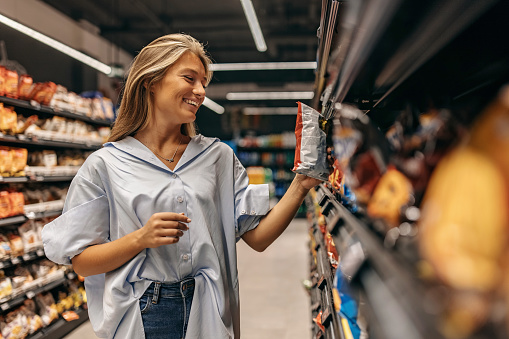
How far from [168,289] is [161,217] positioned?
1.02ft

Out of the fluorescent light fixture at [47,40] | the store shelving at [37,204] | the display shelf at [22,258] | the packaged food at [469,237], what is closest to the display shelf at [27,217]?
the store shelving at [37,204]

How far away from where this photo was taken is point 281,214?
1.57 m

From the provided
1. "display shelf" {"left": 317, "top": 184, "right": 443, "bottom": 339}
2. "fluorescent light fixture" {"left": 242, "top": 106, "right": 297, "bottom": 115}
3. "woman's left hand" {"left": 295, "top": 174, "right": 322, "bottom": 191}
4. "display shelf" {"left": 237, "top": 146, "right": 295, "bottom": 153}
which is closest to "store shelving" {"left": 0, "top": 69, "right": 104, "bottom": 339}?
"woman's left hand" {"left": 295, "top": 174, "right": 322, "bottom": 191}

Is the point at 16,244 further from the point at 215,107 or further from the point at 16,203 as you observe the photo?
the point at 215,107

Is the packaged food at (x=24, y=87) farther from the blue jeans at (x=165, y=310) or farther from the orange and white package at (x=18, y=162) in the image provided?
the blue jeans at (x=165, y=310)

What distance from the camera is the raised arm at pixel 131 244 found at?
123 centimetres

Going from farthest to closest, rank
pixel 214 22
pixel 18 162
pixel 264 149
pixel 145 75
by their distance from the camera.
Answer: pixel 264 149, pixel 214 22, pixel 18 162, pixel 145 75

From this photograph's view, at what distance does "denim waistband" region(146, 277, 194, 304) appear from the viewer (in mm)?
1368

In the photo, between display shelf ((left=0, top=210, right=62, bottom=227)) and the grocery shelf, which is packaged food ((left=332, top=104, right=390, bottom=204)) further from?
the grocery shelf

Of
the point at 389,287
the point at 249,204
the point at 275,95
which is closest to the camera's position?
the point at 389,287

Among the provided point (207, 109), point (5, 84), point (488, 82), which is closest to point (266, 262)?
point (5, 84)

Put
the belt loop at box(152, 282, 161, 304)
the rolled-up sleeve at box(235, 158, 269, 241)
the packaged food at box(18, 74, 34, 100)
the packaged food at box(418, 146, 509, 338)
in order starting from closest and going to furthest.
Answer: the packaged food at box(418, 146, 509, 338), the belt loop at box(152, 282, 161, 304), the rolled-up sleeve at box(235, 158, 269, 241), the packaged food at box(18, 74, 34, 100)

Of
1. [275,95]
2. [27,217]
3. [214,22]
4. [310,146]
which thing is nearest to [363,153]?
[310,146]

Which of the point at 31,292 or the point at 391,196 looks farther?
the point at 31,292
